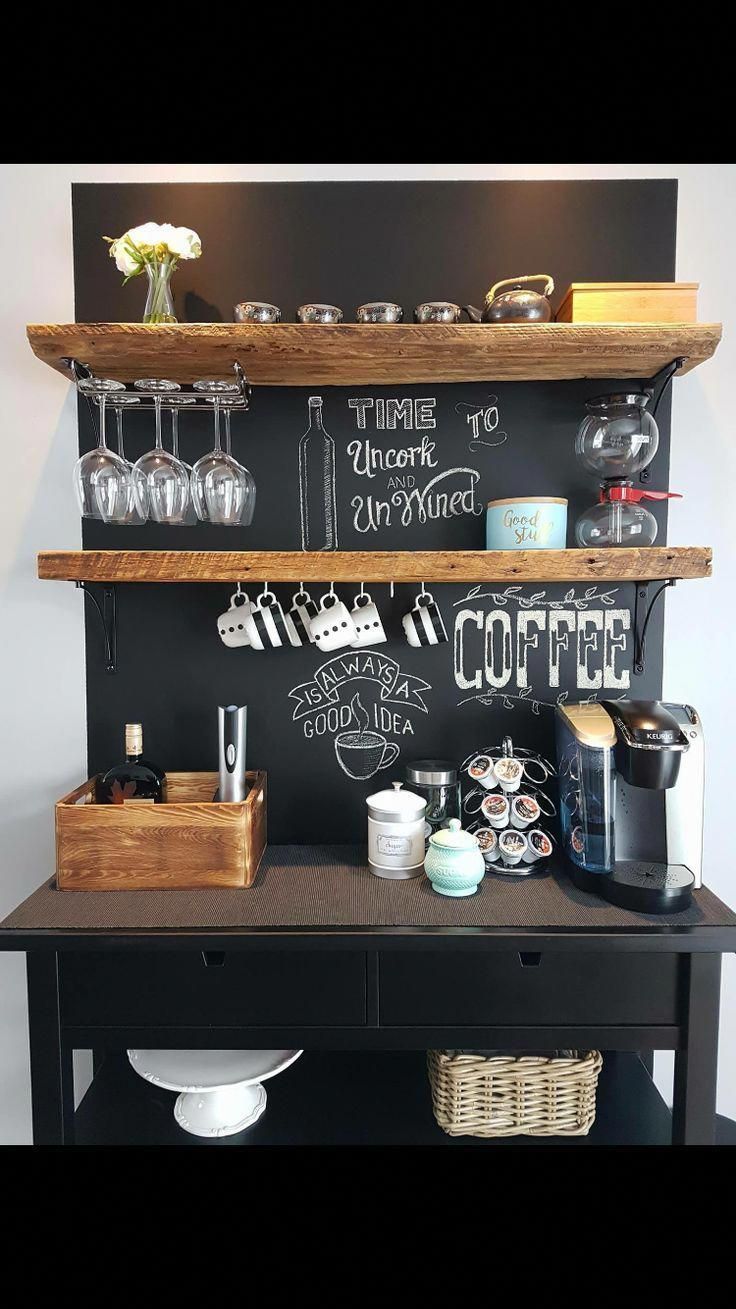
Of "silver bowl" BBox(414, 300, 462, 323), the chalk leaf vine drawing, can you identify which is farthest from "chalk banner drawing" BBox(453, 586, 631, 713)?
"silver bowl" BBox(414, 300, 462, 323)

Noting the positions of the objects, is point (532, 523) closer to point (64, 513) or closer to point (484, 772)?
point (484, 772)

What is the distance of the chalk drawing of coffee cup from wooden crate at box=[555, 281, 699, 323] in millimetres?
1012

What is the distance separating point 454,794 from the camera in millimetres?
1727

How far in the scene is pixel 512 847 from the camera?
1.63m

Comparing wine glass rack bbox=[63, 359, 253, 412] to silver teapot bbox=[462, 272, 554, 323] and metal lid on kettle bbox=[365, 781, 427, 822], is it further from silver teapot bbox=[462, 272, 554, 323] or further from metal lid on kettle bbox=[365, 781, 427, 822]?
metal lid on kettle bbox=[365, 781, 427, 822]

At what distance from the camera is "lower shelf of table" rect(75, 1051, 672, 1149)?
1499 millimetres

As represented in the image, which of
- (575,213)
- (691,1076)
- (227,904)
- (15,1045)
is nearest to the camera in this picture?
(691,1076)

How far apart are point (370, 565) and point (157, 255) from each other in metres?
0.76

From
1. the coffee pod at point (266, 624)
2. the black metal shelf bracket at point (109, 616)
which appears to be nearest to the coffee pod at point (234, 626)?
the coffee pod at point (266, 624)

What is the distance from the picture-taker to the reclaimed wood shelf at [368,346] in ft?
4.86

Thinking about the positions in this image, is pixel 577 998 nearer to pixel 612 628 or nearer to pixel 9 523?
pixel 612 628

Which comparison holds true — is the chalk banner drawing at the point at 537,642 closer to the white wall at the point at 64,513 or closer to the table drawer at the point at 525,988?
the white wall at the point at 64,513

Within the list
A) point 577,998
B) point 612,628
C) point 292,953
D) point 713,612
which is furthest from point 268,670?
point 713,612

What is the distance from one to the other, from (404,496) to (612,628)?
58 centimetres
